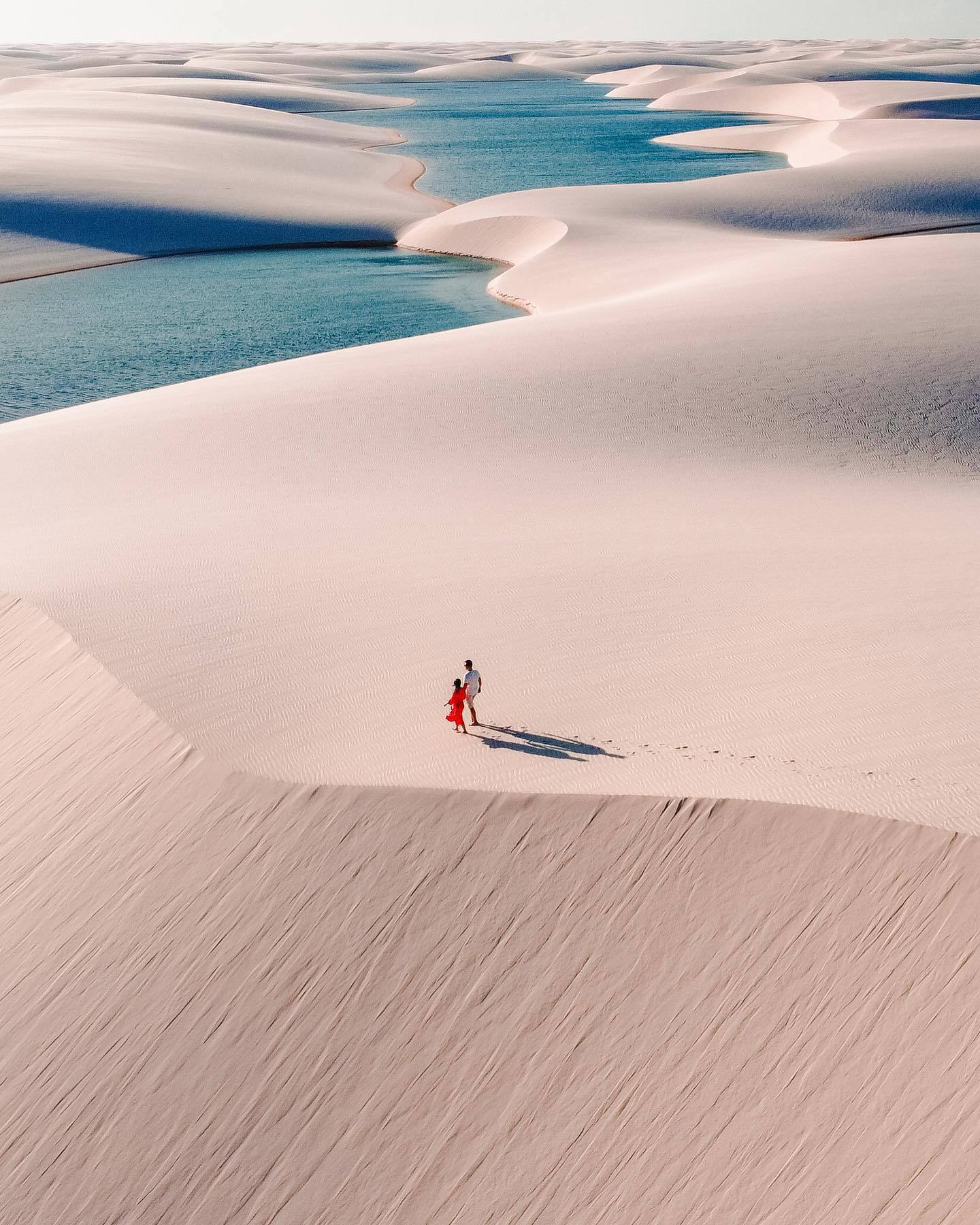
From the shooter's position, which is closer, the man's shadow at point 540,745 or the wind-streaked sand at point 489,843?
the wind-streaked sand at point 489,843

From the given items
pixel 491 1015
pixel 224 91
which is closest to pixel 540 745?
pixel 491 1015

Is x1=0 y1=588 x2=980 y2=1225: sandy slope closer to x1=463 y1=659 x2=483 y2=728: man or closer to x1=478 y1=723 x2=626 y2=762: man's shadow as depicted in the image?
x1=478 y1=723 x2=626 y2=762: man's shadow

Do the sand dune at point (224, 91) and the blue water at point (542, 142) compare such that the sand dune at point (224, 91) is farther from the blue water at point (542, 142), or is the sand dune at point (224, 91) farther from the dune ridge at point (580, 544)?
the dune ridge at point (580, 544)

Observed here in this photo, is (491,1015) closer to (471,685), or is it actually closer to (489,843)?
(489,843)

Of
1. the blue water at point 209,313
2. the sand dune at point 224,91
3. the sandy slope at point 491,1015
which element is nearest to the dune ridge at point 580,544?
the sandy slope at point 491,1015

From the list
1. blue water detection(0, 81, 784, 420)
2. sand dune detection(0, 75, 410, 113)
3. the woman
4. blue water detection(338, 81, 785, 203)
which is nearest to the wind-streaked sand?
the woman

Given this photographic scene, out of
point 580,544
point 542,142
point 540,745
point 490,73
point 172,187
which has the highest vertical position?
point 490,73
